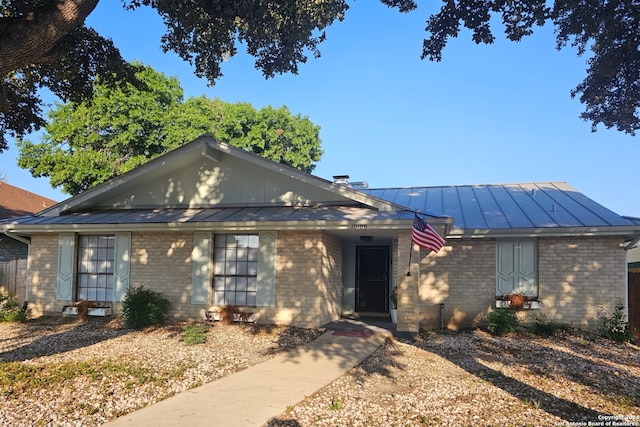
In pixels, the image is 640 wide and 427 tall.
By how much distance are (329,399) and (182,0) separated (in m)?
7.80

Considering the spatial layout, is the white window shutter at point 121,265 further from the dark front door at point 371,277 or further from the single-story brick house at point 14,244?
the dark front door at point 371,277

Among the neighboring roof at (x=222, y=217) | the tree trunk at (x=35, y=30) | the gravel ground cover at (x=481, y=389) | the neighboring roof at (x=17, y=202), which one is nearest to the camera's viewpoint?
the gravel ground cover at (x=481, y=389)

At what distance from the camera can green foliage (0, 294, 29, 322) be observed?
480 inches

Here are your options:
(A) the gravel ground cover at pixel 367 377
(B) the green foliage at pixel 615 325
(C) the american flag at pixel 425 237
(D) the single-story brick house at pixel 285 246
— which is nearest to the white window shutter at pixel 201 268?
(D) the single-story brick house at pixel 285 246

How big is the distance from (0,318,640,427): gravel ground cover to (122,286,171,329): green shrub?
0.46 m

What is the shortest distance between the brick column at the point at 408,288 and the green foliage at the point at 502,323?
6.86 feet

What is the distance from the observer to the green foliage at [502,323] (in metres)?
10.8

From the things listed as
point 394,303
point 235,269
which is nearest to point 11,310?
point 235,269

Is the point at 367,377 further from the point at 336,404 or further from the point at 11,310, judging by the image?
the point at 11,310

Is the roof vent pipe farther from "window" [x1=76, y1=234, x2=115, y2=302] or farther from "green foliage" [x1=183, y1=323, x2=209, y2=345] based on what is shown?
"green foliage" [x1=183, y1=323, x2=209, y2=345]

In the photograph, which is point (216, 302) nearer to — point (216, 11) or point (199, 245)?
point (199, 245)

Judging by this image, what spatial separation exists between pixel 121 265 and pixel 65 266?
5.79 feet

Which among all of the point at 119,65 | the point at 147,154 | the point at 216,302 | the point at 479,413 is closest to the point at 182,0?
the point at 119,65

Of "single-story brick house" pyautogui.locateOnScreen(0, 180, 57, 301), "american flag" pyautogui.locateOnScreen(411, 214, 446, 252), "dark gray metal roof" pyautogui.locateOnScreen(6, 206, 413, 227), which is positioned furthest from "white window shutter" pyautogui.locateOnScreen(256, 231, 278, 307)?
"single-story brick house" pyautogui.locateOnScreen(0, 180, 57, 301)
